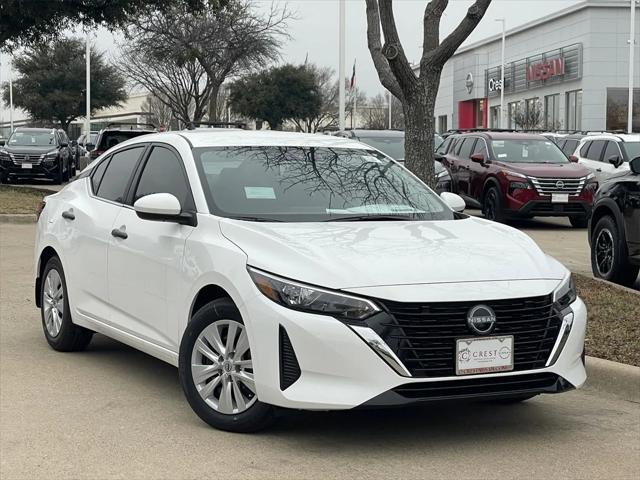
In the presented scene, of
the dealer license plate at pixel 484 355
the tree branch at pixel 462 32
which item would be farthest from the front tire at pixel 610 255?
the dealer license plate at pixel 484 355

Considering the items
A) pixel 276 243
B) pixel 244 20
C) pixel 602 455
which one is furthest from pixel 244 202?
pixel 244 20

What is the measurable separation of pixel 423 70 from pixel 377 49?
1.06 metres

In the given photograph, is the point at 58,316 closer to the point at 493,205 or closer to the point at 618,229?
the point at 618,229

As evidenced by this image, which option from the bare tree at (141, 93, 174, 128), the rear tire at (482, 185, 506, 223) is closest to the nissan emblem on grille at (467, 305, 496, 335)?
the rear tire at (482, 185, 506, 223)

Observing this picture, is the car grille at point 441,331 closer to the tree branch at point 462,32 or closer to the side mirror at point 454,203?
the side mirror at point 454,203

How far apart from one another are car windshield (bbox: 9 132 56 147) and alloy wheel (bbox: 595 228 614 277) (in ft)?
68.3

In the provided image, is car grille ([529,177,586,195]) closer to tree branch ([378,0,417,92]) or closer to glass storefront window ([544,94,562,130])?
tree branch ([378,0,417,92])

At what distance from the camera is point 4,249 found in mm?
13180

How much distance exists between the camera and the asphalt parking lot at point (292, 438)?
4.66 metres

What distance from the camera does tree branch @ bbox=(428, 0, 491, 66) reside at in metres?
9.98

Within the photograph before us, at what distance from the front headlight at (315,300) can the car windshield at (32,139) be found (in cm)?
2475

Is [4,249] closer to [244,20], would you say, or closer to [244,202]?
[244,202]

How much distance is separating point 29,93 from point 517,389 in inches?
2505

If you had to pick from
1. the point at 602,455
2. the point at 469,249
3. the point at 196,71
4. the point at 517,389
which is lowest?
the point at 602,455
